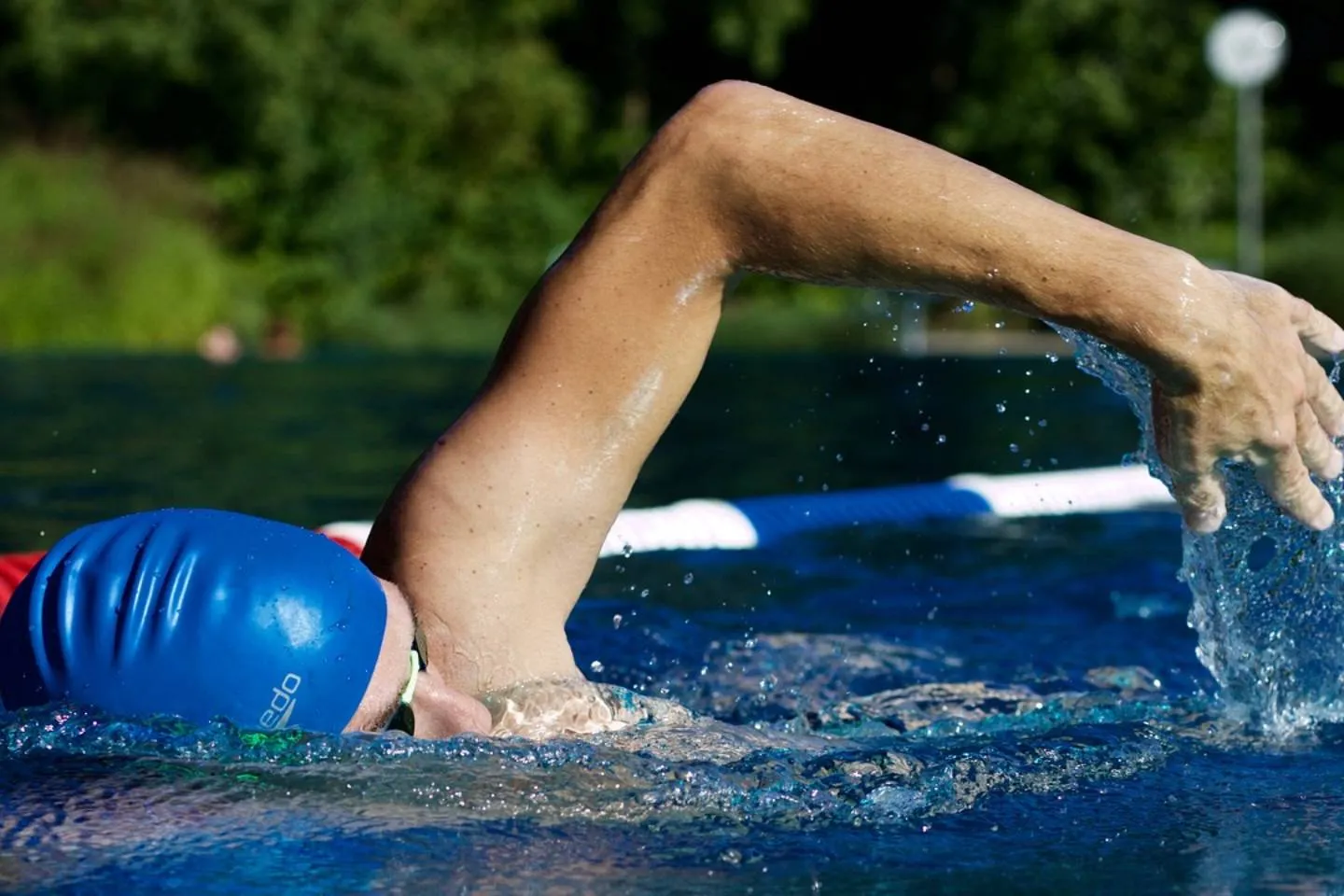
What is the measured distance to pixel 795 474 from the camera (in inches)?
270

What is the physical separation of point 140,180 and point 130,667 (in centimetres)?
2063

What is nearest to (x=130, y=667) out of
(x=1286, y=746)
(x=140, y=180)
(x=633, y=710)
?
(x=633, y=710)

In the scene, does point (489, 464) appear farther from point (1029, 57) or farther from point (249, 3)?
point (1029, 57)

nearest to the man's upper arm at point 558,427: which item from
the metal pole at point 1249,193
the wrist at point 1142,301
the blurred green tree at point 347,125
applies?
the wrist at point 1142,301

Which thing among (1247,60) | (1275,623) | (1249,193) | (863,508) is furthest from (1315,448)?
(1247,60)

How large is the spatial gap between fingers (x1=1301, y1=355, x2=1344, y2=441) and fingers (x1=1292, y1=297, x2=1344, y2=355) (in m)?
0.04

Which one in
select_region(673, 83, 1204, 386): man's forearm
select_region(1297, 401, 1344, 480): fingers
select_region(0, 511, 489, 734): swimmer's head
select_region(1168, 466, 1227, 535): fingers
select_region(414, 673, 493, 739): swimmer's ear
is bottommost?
select_region(414, 673, 493, 739): swimmer's ear

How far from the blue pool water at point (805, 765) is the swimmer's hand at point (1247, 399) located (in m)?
0.36

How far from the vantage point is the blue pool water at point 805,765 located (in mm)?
1790

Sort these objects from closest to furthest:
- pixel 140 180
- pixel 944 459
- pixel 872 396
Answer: pixel 944 459 → pixel 872 396 → pixel 140 180

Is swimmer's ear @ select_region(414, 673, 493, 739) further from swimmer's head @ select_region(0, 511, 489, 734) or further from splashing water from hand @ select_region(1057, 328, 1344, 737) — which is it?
splashing water from hand @ select_region(1057, 328, 1344, 737)

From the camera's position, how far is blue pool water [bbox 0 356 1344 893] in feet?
5.87

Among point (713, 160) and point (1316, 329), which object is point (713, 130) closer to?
point (713, 160)

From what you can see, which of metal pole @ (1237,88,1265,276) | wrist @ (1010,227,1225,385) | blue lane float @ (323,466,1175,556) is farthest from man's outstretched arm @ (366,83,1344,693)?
metal pole @ (1237,88,1265,276)
